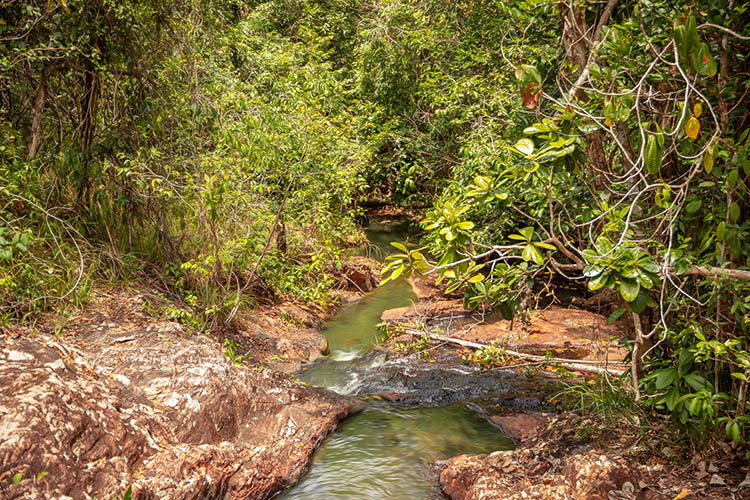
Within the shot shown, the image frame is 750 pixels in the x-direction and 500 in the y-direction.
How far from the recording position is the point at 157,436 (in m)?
3.76

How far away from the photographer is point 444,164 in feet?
33.9

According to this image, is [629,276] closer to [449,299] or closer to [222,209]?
[222,209]

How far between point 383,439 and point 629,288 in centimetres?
337

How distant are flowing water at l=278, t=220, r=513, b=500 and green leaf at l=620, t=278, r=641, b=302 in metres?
2.63

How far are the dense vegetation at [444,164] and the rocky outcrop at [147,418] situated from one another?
2.68 ft

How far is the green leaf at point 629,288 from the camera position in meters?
2.36

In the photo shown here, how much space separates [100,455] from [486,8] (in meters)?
8.61

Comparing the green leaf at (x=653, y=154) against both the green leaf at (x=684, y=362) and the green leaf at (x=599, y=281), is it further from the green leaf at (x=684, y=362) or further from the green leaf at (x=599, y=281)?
the green leaf at (x=684, y=362)

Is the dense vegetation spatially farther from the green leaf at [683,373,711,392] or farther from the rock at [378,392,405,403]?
the rock at [378,392,405,403]

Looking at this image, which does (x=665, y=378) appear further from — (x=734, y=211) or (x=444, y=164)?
(x=444, y=164)

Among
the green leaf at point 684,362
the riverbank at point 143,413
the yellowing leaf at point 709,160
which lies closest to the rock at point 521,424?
the riverbank at point 143,413

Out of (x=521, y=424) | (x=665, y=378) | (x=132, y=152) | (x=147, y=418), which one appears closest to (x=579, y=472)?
(x=665, y=378)

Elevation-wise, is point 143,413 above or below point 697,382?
below

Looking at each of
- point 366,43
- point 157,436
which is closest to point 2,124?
point 157,436
